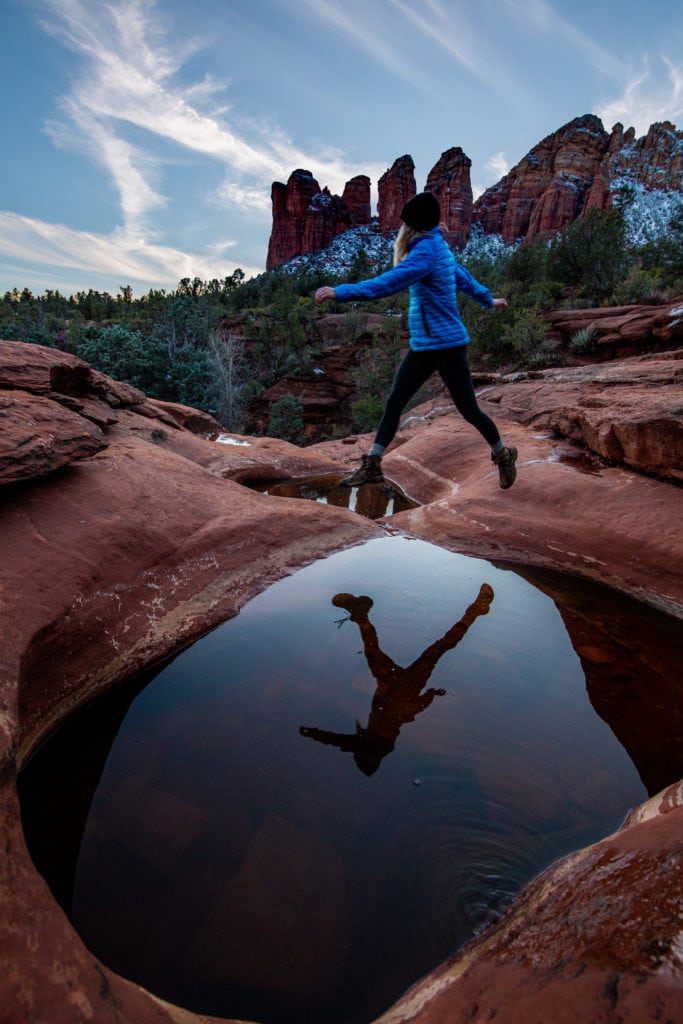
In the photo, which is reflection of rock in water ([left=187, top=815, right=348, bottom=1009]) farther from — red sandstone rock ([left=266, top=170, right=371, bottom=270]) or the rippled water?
red sandstone rock ([left=266, top=170, right=371, bottom=270])

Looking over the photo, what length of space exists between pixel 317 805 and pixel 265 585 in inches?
75.1

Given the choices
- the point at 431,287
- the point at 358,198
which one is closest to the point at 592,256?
the point at 431,287

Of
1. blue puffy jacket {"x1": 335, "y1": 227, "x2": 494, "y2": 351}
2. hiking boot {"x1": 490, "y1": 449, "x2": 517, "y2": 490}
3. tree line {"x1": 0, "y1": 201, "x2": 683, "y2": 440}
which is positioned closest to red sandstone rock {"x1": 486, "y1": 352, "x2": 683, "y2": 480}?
hiking boot {"x1": 490, "y1": 449, "x2": 517, "y2": 490}

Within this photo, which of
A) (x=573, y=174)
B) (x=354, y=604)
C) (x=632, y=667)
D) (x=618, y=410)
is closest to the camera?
(x=632, y=667)

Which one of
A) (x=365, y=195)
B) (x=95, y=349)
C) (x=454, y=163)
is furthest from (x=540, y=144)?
(x=95, y=349)

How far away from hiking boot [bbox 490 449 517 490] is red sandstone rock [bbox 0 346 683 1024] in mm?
150

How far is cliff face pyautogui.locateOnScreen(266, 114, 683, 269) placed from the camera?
68312 mm

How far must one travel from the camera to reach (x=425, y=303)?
12.5 feet

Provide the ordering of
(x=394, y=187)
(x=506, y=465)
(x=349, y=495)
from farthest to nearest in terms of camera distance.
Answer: (x=394, y=187) < (x=349, y=495) < (x=506, y=465)

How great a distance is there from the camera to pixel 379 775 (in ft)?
6.09

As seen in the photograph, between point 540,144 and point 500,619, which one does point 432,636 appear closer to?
point 500,619

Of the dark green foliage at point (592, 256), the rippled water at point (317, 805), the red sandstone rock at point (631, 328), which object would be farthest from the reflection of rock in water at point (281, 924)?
the dark green foliage at point (592, 256)

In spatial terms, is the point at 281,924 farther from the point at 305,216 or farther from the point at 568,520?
the point at 305,216

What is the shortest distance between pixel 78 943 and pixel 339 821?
2.70 ft
